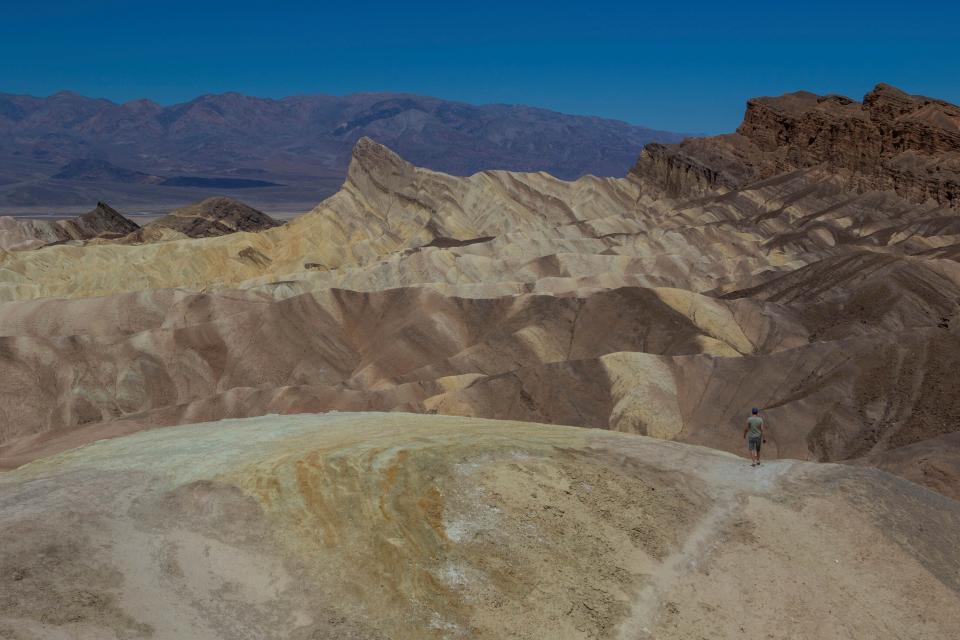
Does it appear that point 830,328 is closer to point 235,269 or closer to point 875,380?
point 875,380

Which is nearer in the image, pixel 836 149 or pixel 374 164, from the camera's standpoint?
pixel 374 164

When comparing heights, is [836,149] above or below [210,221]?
above

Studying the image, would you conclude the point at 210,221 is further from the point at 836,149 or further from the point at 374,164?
the point at 836,149

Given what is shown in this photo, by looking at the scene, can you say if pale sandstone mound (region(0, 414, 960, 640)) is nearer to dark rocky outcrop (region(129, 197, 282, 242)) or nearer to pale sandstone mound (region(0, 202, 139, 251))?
dark rocky outcrop (region(129, 197, 282, 242))

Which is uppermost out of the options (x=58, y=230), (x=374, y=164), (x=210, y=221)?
(x=374, y=164)

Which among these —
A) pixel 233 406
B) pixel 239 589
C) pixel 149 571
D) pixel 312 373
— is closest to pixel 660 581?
pixel 239 589

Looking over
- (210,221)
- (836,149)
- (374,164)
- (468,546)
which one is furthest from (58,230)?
(468,546)
